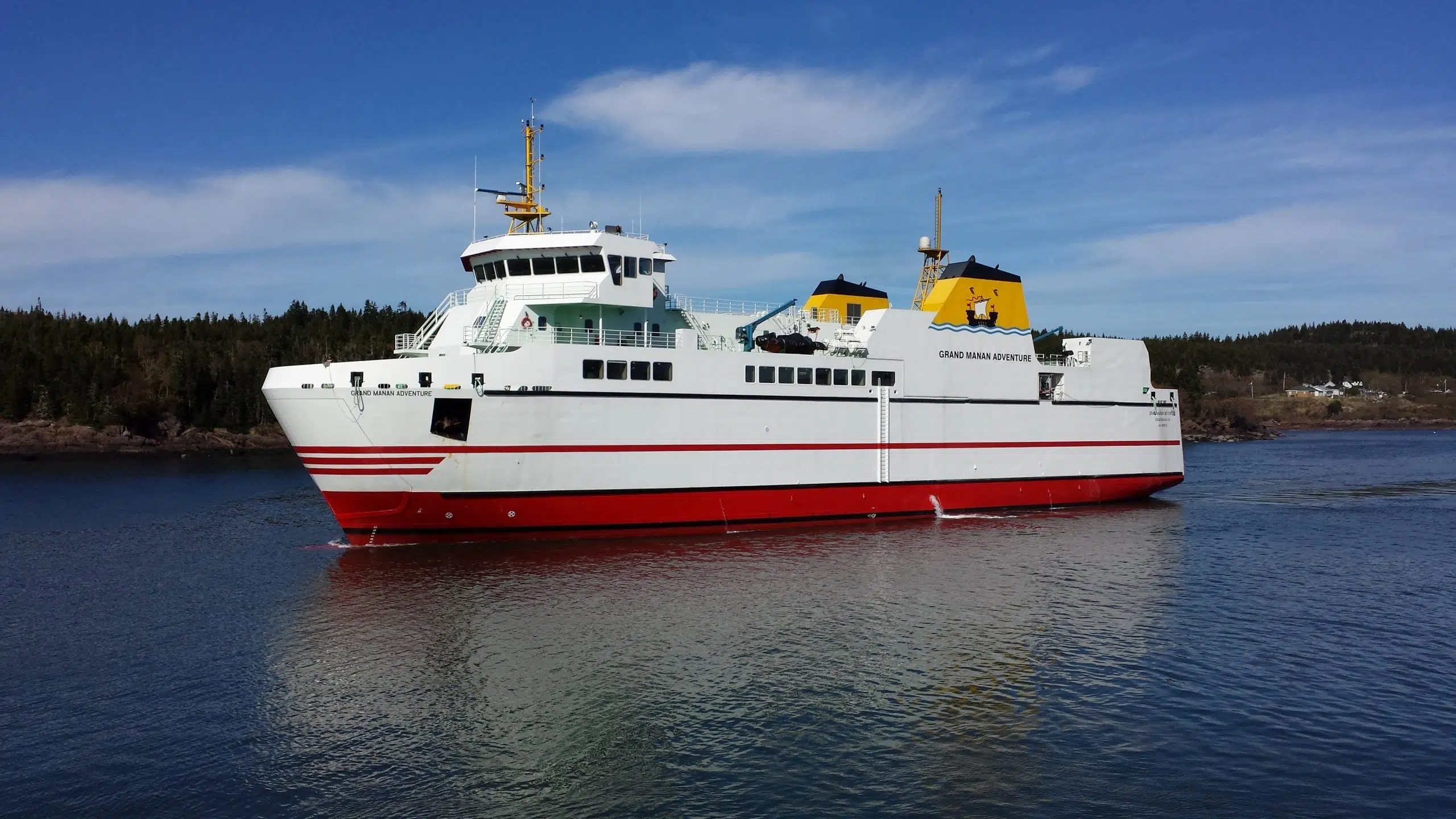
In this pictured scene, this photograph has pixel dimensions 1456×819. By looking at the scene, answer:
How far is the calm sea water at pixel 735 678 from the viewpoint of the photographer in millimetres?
10805

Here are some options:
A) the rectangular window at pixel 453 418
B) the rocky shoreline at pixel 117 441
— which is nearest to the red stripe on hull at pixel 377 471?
the rectangular window at pixel 453 418

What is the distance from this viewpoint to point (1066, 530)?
28.3 metres

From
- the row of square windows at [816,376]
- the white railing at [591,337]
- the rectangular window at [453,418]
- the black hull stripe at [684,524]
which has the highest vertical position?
the white railing at [591,337]

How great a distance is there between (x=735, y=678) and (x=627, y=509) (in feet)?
35.5

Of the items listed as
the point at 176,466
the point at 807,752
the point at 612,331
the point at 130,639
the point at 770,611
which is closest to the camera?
the point at 807,752

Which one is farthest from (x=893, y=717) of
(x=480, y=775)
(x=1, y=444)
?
(x=1, y=444)

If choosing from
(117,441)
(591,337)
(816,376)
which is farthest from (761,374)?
(117,441)

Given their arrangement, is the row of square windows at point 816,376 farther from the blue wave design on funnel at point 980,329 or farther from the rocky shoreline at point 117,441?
the rocky shoreline at point 117,441

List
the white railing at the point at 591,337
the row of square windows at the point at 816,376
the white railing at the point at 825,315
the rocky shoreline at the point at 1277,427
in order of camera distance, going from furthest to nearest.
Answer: the rocky shoreline at the point at 1277,427 → the white railing at the point at 825,315 → the row of square windows at the point at 816,376 → the white railing at the point at 591,337

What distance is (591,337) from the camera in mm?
25312

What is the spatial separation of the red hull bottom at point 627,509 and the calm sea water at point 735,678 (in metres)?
0.52

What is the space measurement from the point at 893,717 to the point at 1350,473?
1854 inches

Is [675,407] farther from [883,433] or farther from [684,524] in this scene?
[883,433]

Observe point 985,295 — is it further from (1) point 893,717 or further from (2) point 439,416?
(1) point 893,717
